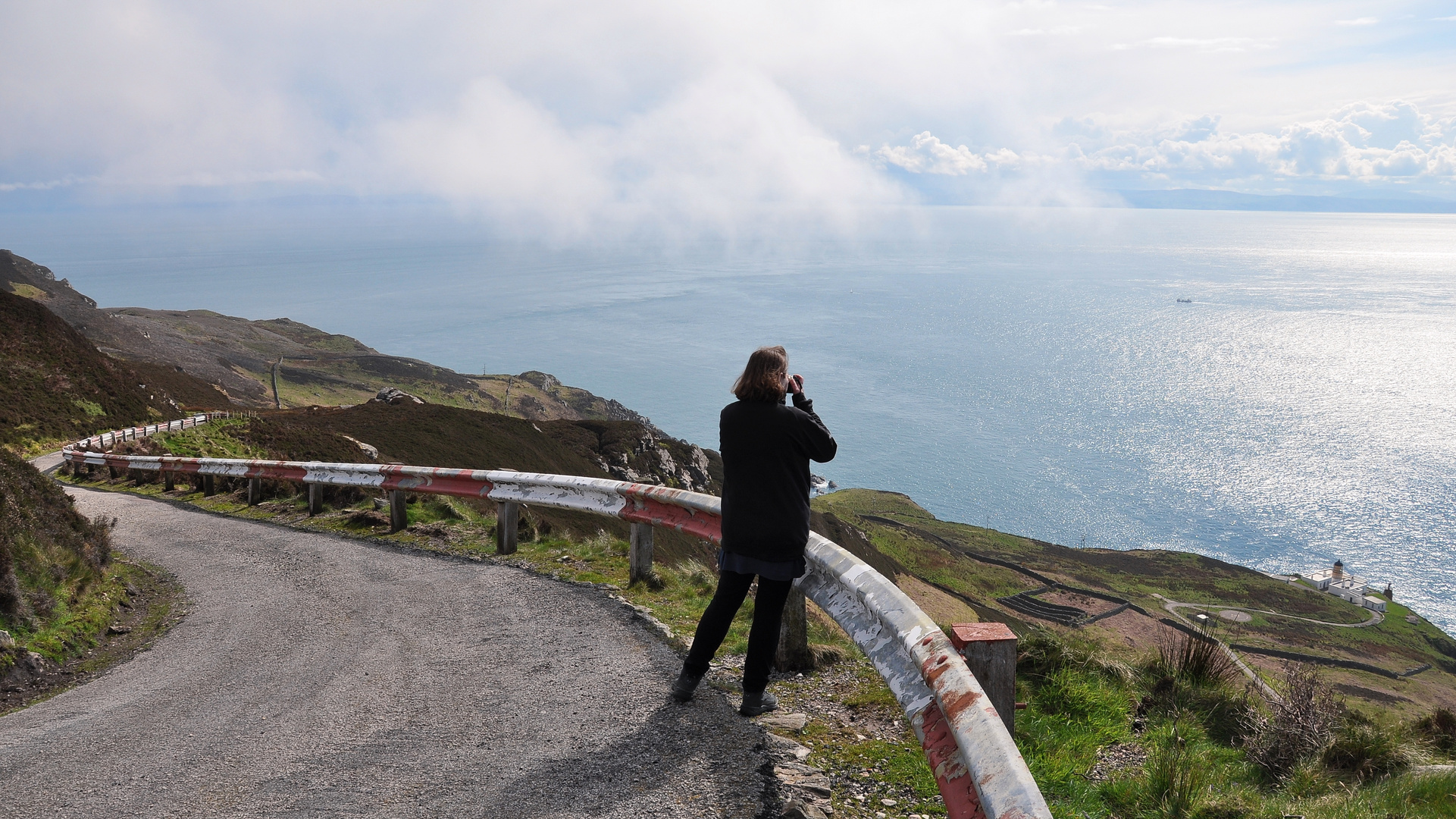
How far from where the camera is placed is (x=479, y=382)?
140875 mm

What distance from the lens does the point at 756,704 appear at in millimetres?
4641

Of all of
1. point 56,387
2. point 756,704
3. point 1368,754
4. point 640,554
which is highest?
point 56,387

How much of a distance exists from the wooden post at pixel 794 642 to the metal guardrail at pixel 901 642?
0.82 ft

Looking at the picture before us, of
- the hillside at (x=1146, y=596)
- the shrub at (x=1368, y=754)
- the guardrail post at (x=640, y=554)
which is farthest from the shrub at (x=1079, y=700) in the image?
the hillside at (x=1146, y=596)

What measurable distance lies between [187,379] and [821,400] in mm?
135453

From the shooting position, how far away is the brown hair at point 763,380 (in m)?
4.49

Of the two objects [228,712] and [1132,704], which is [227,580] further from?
[1132,704]

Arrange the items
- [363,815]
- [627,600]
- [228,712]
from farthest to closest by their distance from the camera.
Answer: [627,600]
[228,712]
[363,815]

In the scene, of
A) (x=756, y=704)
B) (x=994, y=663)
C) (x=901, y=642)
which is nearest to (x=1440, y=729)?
(x=994, y=663)

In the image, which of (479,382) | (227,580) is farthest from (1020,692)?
(479,382)

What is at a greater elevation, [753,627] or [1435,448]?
[753,627]

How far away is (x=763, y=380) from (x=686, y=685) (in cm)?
186

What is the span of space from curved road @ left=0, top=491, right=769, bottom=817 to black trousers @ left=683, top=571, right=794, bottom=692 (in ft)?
0.90

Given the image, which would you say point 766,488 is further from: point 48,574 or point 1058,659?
point 48,574
